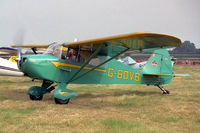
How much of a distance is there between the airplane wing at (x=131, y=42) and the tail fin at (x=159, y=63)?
9.46ft

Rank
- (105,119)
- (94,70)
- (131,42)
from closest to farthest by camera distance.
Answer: (105,119)
(131,42)
(94,70)

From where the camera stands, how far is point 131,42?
622 cm

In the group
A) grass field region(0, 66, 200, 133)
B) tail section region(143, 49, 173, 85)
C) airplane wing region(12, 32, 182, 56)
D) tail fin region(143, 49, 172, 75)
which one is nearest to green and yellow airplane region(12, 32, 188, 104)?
airplane wing region(12, 32, 182, 56)

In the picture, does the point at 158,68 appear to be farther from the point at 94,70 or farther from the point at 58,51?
the point at 58,51

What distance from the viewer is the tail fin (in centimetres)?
977

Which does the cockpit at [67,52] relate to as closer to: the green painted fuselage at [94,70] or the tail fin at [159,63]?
the green painted fuselage at [94,70]

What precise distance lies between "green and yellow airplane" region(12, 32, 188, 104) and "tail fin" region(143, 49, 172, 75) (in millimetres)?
580

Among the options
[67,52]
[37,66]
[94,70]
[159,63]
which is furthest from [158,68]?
[37,66]

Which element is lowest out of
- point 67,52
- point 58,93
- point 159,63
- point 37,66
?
point 58,93

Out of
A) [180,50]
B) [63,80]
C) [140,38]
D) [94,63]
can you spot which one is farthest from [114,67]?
[180,50]

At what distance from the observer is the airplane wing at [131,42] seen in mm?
5562

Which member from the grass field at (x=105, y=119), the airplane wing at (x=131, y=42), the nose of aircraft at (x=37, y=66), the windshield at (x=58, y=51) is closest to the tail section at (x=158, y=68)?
the airplane wing at (x=131, y=42)

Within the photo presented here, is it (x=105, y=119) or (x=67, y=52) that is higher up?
(x=67, y=52)

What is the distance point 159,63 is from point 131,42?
413 cm
